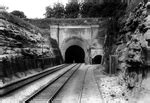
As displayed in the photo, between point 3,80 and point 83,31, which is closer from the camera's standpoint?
point 3,80

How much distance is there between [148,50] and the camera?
21.7 feet

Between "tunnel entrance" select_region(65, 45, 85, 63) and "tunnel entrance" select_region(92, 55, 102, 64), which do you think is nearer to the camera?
"tunnel entrance" select_region(92, 55, 102, 64)

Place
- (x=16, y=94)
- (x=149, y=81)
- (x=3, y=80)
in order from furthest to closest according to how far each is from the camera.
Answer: (x=3, y=80) < (x=16, y=94) < (x=149, y=81)

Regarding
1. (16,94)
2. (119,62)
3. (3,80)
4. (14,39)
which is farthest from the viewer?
(14,39)

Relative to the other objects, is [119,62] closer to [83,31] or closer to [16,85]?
[16,85]

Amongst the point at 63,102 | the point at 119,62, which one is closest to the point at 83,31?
the point at 119,62

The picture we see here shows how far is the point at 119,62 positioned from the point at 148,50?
5.42m

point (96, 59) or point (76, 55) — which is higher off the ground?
point (76, 55)

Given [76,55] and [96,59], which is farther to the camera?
[76,55]

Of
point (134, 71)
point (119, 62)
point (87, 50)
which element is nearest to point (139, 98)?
point (134, 71)

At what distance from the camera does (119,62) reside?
12.0 m

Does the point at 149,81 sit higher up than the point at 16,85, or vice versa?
the point at 149,81

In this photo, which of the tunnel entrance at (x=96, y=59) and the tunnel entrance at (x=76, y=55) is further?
the tunnel entrance at (x=76, y=55)

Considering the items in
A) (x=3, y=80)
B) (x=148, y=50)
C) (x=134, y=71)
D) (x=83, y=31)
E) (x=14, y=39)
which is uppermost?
(x=83, y=31)
